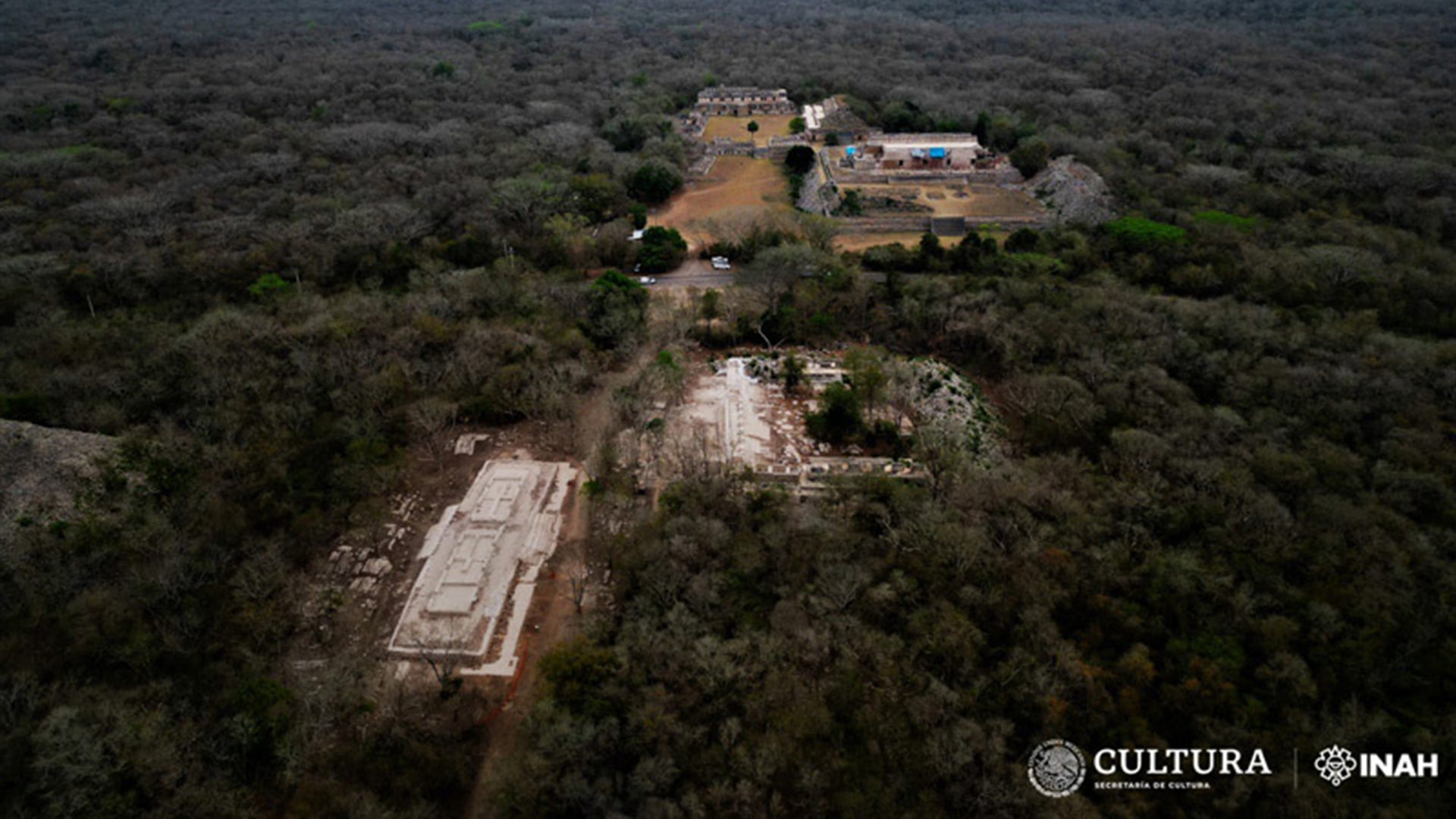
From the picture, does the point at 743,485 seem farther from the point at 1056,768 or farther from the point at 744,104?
the point at 744,104

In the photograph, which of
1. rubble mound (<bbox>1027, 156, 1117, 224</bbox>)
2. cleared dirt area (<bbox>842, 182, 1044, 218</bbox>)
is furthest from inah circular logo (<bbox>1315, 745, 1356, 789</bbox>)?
cleared dirt area (<bbox>842, 182, 1044, 218</bbox>)

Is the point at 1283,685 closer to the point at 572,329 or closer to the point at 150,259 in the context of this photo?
the point at 572,329

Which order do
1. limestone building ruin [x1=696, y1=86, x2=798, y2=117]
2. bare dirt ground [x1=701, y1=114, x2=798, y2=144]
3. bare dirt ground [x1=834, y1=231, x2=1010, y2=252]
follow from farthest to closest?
1. limestone building ruin [x1=696, y1=86, x2=798, y2=117]
2. bare dirt ground [x1=701, y1=114, x2=798, y2=144]
3. bare dirt ground [x1=834, y1=231, x2=1010, y2=252]

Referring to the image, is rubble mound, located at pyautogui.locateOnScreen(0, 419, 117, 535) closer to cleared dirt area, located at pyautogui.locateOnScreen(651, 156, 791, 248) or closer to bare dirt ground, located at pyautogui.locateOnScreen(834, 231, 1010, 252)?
cleared dirt area, located at pyautogui.locateOnScreen(651, 156, 791, 248)

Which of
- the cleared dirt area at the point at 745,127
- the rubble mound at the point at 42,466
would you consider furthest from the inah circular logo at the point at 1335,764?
the cleared dirt area at the point at 745,127

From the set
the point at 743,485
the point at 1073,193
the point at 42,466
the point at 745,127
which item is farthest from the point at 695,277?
the point at 745,127

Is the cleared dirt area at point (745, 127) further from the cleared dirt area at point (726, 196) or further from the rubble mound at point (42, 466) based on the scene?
the rubble mound at point (42, 466)
